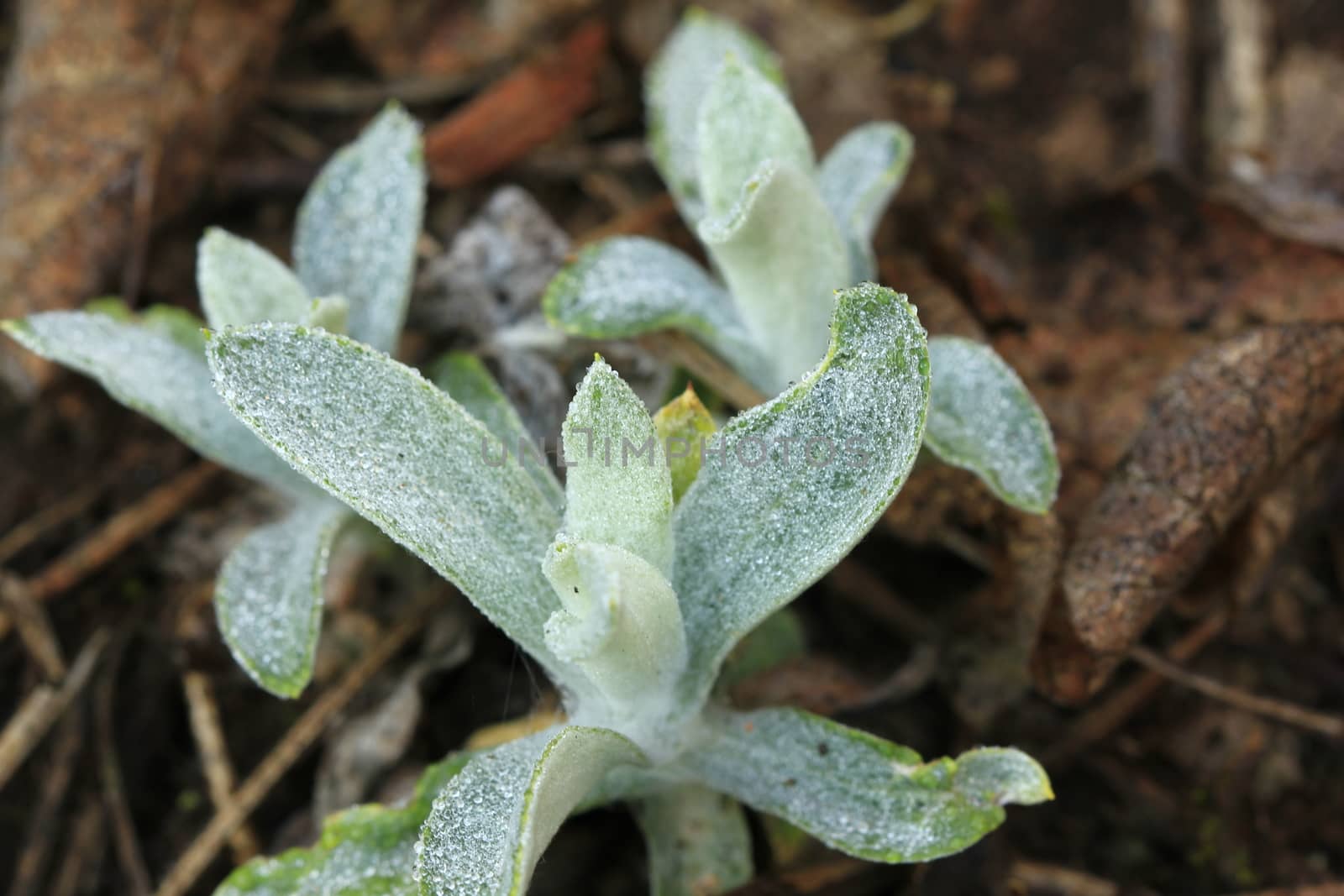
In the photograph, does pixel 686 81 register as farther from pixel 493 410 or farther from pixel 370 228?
pixel 493 410

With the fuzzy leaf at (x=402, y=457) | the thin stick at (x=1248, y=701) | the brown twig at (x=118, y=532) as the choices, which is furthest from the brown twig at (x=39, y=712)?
the thin stick at (x=1248, y=701)

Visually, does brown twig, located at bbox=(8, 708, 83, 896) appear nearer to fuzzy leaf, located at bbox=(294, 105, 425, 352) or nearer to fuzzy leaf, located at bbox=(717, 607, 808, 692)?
fuzzy leaf, located at bbox=(294, 105, 425, 352)

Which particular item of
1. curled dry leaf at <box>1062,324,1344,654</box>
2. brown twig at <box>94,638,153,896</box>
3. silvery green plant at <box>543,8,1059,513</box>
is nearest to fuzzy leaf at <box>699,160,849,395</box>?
silvery green plant at <box>543,8,1059,513</box>

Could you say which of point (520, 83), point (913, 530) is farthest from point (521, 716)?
point (520, 83)

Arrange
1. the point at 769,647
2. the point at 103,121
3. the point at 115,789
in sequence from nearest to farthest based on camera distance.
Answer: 1. the point at 769,647
2. the point at 115,789
3. the point at 103,121

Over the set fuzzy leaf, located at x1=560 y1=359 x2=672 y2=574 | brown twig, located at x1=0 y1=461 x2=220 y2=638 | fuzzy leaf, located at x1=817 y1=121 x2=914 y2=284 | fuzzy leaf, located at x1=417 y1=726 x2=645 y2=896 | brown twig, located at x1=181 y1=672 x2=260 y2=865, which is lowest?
brown twig, located at x1=181 y1=672 x2=260 y2=865

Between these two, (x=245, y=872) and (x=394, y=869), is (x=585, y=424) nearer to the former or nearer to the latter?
(x=394, y=869)

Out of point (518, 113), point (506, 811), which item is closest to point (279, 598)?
point (506, 811)
